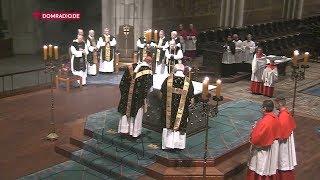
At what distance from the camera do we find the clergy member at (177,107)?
27.7 feet

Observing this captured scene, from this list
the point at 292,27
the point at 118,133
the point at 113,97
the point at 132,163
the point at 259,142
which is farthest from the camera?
the point at 292,27

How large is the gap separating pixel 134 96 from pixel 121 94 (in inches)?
16.3

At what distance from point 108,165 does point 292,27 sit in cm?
1919

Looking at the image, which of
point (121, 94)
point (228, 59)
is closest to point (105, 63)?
point (228, 59)

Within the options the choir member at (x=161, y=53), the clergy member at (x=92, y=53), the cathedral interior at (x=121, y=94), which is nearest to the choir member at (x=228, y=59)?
the cathedral interior at (x=121, y=94)

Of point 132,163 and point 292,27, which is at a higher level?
point 292,27

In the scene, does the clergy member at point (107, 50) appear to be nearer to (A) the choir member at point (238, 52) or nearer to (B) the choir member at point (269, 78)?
(A) the choir member at point (238, 52)

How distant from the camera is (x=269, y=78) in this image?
44.0ft

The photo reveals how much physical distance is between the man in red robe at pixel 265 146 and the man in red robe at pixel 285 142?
12 cm

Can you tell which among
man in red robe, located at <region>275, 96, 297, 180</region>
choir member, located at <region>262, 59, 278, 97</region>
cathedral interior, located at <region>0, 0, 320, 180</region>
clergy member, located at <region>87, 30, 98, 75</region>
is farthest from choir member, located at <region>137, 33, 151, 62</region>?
man in red robe, located at <region>275, 96, 297, 180</region>

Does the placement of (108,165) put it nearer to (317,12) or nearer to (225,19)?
(225,19)

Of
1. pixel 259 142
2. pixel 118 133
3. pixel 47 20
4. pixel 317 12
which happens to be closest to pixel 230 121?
pixel 118 133

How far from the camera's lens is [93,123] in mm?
9938

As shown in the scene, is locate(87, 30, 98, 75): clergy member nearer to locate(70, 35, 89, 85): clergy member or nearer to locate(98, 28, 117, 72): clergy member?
locate(98, 28, 117, 72): clergy member
